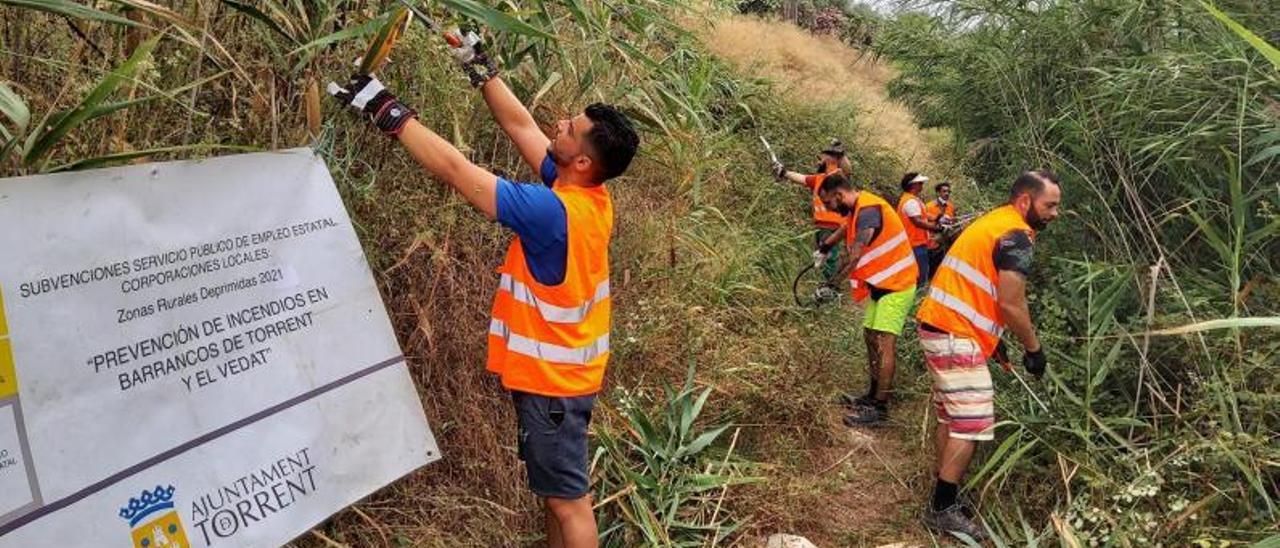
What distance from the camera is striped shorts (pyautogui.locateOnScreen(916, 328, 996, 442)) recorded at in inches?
138

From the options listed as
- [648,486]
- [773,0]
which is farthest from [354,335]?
[773,0]

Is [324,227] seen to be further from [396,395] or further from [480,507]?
[480,507]

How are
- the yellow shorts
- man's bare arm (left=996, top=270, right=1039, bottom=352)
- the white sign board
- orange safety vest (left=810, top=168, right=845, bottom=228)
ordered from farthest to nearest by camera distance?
orange safety vest (left=810, top=168, right=845, bottom=228) < the yellow shorts < man's bare arm (left=996, top=270, right=1039, bottom=352) < the white sign board

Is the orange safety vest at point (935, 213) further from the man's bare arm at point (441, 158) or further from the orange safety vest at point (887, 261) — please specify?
the man's bare arm at point (441, 158)

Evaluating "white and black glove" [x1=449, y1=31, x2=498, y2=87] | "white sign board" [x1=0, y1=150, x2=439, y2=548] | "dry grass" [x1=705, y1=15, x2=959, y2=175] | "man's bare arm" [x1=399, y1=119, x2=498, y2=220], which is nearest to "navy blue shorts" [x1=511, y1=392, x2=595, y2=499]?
"white sign board" [x1=0, y1=150, x2=439, y2=548]

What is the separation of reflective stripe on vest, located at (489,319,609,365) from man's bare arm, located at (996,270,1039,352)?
1950mm

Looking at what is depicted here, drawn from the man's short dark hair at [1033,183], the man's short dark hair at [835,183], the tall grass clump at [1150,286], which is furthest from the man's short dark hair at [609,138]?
the man's short dark hair at [835,183]

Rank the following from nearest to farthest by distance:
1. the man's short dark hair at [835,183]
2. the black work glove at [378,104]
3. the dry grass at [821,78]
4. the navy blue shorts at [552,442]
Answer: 1. the black work glove at [378,104]
2. the navy blue shorts at [552,442]
3. the man's short dark hair at [835,183]
4. the dry grass at [821,78]

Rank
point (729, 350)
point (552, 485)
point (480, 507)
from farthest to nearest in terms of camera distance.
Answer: point (729, 350) → point (480, 507) → point (552, 485)

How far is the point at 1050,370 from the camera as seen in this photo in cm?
357

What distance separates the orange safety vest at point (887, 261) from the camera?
16.1 feet

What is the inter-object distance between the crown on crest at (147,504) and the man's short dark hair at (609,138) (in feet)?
4.35

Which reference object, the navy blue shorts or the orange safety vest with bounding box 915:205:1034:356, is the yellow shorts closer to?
the orange safety vest with bounding box 915:205:1034:356

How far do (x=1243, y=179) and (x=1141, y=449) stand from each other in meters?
1.45
